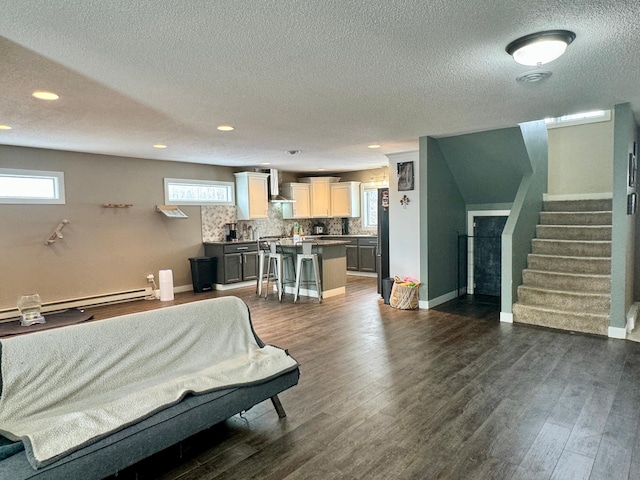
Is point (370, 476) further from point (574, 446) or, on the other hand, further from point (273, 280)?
point (273, 280)

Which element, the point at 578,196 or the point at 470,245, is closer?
the point at 578,196

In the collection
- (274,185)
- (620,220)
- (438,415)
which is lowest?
(438,415)

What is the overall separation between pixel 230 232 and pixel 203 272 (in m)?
1.10

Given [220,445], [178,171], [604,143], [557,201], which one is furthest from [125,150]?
[604,143]

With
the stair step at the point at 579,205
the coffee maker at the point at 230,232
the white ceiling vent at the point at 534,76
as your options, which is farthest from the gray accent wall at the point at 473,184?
the coffee maker at the point at 230,232

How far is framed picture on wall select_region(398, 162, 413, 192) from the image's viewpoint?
6.15m

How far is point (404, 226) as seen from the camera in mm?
6227

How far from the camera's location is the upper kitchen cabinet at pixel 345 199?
9.35 meters

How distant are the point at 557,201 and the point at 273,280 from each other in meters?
4.75

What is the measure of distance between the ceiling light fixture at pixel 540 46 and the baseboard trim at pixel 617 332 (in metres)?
3.13

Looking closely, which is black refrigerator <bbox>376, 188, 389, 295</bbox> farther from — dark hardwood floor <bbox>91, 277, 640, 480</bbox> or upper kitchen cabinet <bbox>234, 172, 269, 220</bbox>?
upper kitchen cabinet <bbox>234, 172, 269, 220</bbox>

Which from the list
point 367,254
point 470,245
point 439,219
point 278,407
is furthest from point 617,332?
point 367,254

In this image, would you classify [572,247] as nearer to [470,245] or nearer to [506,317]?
[506,317]

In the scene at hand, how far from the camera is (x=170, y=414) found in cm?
198
